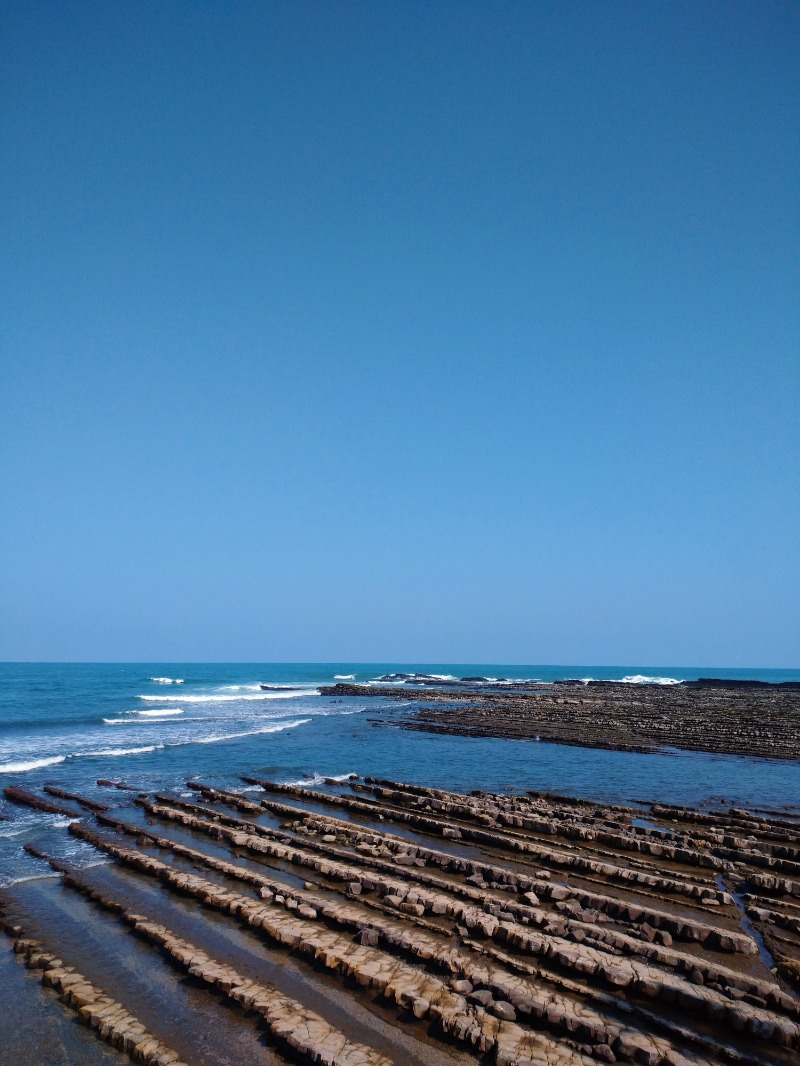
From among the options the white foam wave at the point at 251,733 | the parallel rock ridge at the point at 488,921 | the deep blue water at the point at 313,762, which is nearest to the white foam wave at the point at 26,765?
the deep blue water at the point at 313,762

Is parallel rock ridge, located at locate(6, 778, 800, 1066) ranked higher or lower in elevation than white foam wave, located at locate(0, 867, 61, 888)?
higher

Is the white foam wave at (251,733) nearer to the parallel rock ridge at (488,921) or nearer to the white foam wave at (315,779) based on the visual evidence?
the white foam wave at (315,779)

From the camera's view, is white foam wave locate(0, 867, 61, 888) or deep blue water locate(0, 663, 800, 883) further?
deep blue water locate(0, 663, 800, 883)

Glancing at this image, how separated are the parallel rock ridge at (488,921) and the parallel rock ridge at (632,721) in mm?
22322

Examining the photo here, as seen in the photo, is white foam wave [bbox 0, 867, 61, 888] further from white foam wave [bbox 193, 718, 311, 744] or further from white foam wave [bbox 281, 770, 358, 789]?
white foam wave [bbox 193, 718, 311, 744]

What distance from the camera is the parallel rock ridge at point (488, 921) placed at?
935 cm

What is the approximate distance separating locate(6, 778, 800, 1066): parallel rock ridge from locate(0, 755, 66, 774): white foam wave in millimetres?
12082

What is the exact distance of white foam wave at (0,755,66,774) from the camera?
103 ft

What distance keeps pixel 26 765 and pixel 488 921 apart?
3012 cm

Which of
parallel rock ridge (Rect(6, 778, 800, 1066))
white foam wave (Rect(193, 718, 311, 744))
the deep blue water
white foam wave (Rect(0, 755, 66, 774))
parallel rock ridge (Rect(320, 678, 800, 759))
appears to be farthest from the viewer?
parallel rock ridge (Rect(320, 678, 800, 759))

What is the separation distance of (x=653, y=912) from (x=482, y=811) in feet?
29.4

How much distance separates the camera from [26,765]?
32719 mm

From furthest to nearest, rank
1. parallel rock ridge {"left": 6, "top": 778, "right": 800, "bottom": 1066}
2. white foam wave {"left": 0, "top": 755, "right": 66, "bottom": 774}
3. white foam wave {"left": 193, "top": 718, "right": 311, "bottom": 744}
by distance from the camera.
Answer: white foam wave {"left": 193, "top": 718, "right": 311, "bottom": 744}
white foam wave {"left": 0, "top": 755, "right": 66, "bottom": 774}
parallel rock ridge {"left": 6, "top": 778, "right": 800, "bottom": 1066}

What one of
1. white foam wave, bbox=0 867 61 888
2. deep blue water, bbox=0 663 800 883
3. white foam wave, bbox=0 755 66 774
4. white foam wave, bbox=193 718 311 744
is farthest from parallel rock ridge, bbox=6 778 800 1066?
white foam wave, bbox=193 718 311 744
